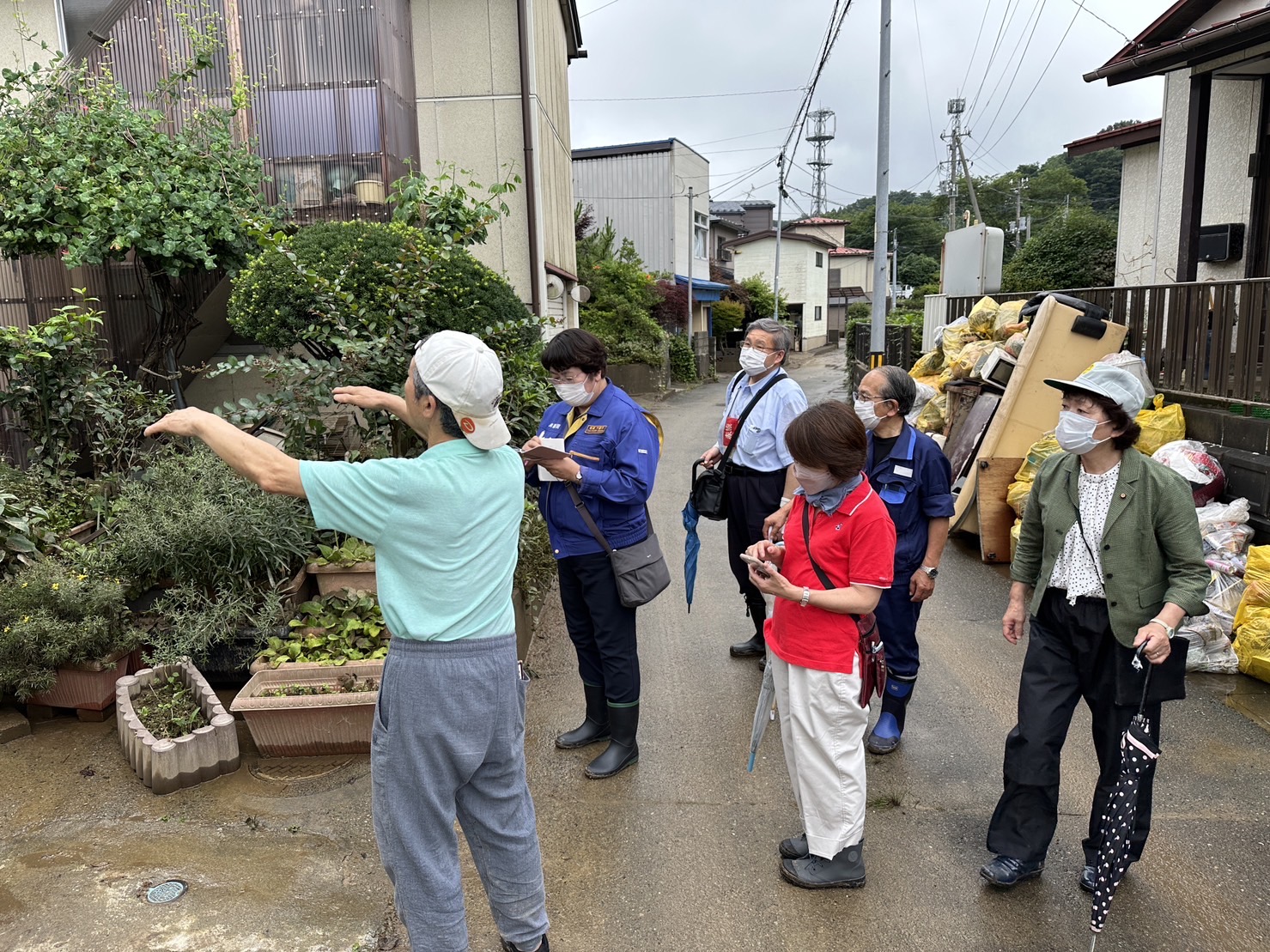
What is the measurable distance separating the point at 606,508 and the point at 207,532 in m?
2.17

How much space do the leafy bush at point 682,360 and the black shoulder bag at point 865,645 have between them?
2295 cm

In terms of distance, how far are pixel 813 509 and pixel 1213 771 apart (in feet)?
7.90

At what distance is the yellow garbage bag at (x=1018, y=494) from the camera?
6468mm

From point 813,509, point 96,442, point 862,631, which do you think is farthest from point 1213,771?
point 96,442

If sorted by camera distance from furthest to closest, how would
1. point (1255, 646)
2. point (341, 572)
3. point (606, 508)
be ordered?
point (341, 572) → point (1255, 646) → point (606, 508)

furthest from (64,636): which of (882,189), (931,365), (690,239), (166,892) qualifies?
(690,239)

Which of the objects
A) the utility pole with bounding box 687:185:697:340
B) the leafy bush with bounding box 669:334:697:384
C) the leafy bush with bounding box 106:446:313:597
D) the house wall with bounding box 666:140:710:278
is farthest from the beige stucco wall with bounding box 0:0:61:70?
the house wall with bounding box 666:140:710:278

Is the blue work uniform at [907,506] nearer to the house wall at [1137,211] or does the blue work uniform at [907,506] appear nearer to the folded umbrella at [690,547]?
the folded umbrella at [690,547]

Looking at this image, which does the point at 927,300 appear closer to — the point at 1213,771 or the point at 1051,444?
the point at 1051,444

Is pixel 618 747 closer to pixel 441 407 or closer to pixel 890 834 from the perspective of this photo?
pixel 890 834

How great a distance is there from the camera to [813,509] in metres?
2.91

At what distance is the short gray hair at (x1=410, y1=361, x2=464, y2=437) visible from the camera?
218 cm

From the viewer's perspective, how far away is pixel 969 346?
905 centimetres

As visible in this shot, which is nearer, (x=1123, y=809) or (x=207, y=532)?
(x=1123, y=809)
